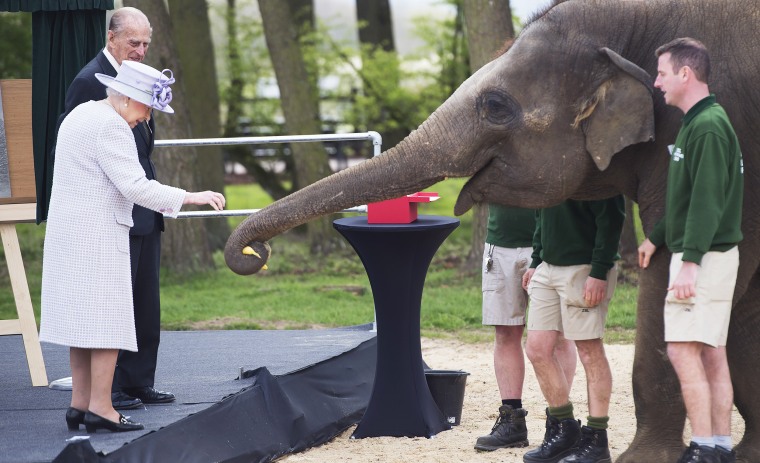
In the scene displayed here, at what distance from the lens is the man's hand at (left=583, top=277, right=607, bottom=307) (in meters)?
5.93

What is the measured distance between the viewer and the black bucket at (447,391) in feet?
24.0

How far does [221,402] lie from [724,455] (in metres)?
2.60

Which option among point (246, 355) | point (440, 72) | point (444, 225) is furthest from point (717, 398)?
point (440, 72)

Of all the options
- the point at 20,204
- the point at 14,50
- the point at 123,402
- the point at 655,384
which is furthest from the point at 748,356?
the point at 14,50

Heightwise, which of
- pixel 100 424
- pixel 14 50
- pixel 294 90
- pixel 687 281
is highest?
pixel 14 50

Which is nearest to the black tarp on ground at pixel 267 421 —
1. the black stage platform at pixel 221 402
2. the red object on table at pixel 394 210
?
the black stage platform at pixel 221 402

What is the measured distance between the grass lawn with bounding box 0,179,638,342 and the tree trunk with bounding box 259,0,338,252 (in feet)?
2.88

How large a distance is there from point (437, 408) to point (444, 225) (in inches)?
46.3

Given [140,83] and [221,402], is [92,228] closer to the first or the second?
[140,83]

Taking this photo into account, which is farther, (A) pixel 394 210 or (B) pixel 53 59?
(B) pixel 53 59

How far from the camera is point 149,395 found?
6688 mm

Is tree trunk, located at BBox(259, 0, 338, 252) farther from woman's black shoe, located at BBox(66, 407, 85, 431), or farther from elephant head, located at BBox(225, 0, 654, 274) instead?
elephant head, located at BBox(225, 0, 654, 274)

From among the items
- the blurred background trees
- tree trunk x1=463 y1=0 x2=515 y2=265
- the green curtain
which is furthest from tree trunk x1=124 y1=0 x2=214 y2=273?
the green curtain

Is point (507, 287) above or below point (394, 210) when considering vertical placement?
below
